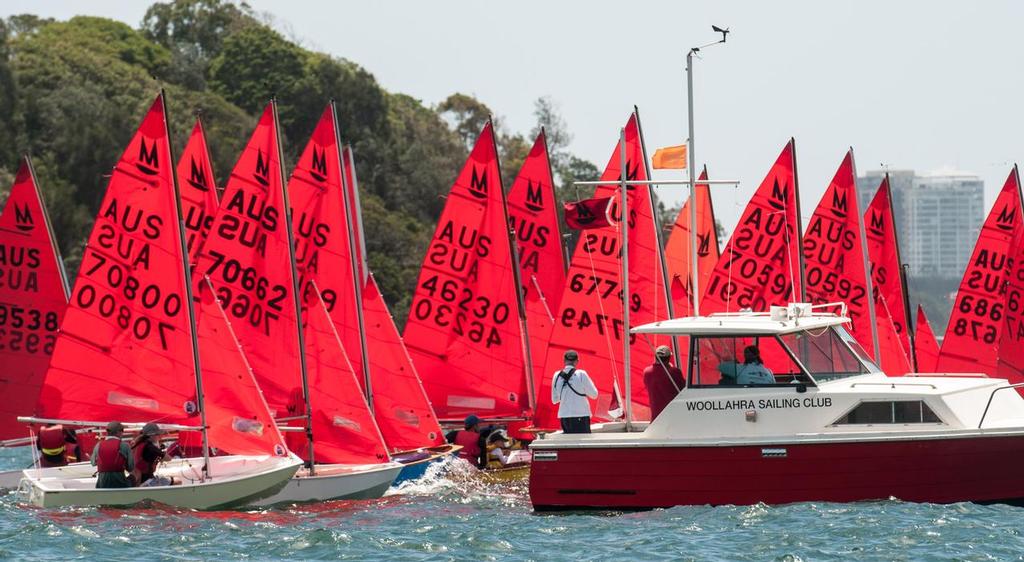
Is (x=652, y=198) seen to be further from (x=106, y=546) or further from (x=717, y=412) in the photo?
(x=106, y=546)

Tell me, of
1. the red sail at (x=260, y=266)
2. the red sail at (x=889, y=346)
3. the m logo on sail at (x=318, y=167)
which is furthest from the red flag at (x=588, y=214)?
the red sail at (x=889, y=346)

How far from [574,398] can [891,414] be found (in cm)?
371

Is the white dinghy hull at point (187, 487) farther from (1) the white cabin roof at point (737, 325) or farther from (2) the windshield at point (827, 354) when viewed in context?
(2) the windshield at point (827, 354)

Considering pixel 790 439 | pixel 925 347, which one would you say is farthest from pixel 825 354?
pixel 925 347

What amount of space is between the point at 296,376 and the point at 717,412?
24.4ft

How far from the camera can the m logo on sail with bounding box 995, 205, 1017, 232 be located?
32812 millimetres

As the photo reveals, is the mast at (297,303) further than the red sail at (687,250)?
No

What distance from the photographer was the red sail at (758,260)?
3144 cm

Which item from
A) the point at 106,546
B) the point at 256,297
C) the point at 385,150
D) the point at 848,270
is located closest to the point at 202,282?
the point at 256,297

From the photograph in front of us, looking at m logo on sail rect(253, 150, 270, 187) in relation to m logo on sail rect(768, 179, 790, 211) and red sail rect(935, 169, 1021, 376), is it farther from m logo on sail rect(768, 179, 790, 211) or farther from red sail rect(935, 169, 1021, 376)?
red sail rect(935, 169, 1021, 376)

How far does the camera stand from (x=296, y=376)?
24953 mm

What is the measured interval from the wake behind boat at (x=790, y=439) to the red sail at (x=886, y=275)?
13928 millimetres

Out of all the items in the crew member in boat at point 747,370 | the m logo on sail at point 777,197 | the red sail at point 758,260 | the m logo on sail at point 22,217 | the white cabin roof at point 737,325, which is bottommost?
the crew member in boat at point 747,370

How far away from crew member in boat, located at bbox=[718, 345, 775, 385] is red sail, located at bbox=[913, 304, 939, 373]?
1779 cm
